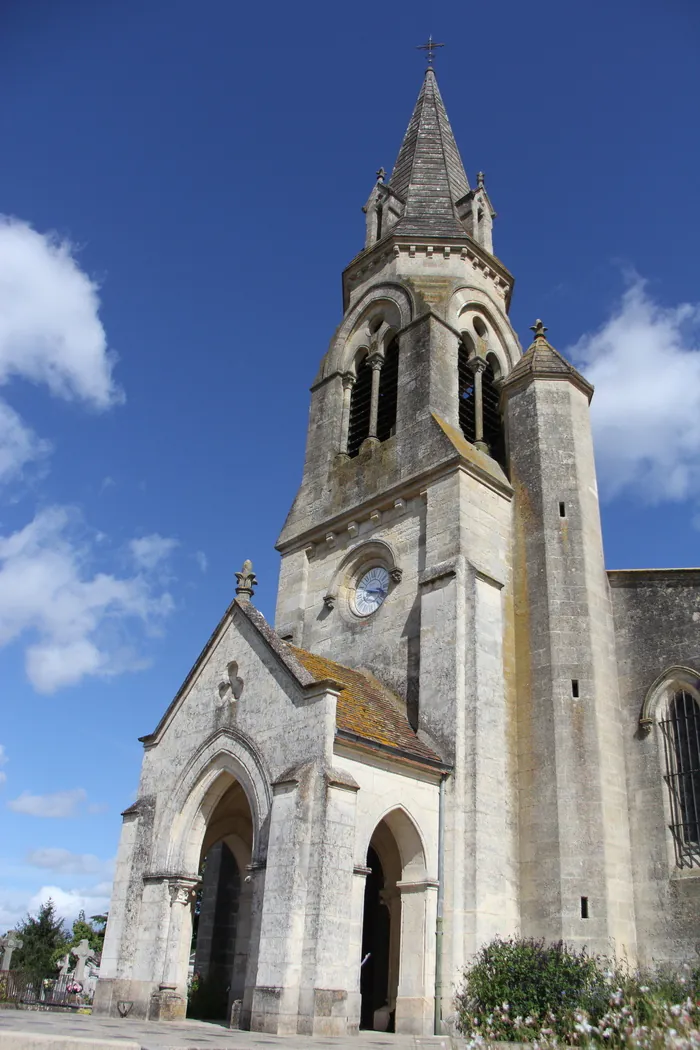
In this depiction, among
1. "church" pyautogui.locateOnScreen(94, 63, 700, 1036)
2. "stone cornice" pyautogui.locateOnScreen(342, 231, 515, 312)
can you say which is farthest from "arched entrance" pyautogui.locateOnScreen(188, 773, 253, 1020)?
"stone cornice" pyautogui.locateOnScreen(342, 231, 515, 312)

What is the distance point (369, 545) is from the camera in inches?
824

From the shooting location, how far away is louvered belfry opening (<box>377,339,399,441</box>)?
921 inches

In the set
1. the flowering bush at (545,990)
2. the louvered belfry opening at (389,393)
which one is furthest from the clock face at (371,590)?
the flowering bush at (545,990)

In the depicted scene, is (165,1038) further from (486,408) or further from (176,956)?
(486,408)

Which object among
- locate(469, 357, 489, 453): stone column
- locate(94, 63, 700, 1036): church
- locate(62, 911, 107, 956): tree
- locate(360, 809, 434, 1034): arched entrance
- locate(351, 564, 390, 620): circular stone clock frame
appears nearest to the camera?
locate(94, 63, 700, 1036): church

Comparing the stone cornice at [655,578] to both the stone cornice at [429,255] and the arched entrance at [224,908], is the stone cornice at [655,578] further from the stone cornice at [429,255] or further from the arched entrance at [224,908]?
the stone cornice at [429,255]

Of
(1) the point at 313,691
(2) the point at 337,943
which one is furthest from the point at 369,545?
(2) the point at 337,943

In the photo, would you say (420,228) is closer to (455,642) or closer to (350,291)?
(350,291)

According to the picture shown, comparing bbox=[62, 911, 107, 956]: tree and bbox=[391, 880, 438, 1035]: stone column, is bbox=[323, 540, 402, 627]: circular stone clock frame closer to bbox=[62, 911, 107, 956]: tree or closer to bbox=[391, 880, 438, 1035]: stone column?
bbox=[391, 880, 438, 1035]: stone column

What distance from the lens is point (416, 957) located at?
48.0 ft

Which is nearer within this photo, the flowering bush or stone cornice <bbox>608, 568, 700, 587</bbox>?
the flowering bush

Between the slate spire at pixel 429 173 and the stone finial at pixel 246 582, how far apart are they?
12.6m

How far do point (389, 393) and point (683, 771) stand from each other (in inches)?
487

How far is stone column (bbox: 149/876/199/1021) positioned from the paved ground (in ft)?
1.47
